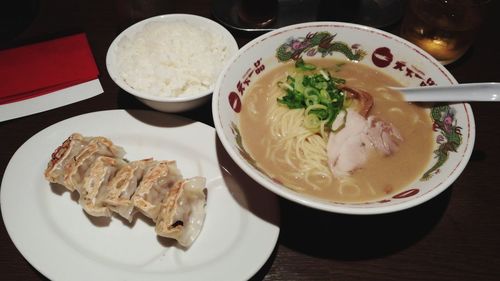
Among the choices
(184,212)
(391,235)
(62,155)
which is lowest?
(391,235)

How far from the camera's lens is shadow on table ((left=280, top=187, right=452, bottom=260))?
1571 millimetres

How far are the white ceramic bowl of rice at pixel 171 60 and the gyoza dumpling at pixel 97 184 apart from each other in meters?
0.31

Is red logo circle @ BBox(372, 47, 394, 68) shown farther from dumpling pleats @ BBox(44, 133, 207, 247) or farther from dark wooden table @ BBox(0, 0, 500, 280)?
dumpling pleats @ BBox(44, 133, 207, 247)

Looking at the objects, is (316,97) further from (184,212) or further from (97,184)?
(97,184)

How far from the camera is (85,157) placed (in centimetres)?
169

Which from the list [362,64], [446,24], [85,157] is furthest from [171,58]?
[446,24]

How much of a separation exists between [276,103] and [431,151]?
0.66m

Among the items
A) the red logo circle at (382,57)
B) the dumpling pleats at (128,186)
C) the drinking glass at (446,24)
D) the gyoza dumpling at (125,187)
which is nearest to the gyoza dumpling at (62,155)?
the dumpling pleats at (128,186)

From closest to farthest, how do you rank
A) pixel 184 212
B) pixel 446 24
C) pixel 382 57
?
1. pixel 184 212
2. pixel 382 57
3. pixel 446 24

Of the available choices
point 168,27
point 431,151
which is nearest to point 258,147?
point 431,151

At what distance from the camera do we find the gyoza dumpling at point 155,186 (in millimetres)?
1558

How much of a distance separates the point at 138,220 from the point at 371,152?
0.96 metres

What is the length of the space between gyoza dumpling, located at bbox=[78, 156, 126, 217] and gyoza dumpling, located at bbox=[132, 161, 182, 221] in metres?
0.13

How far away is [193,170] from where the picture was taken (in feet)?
5.83
